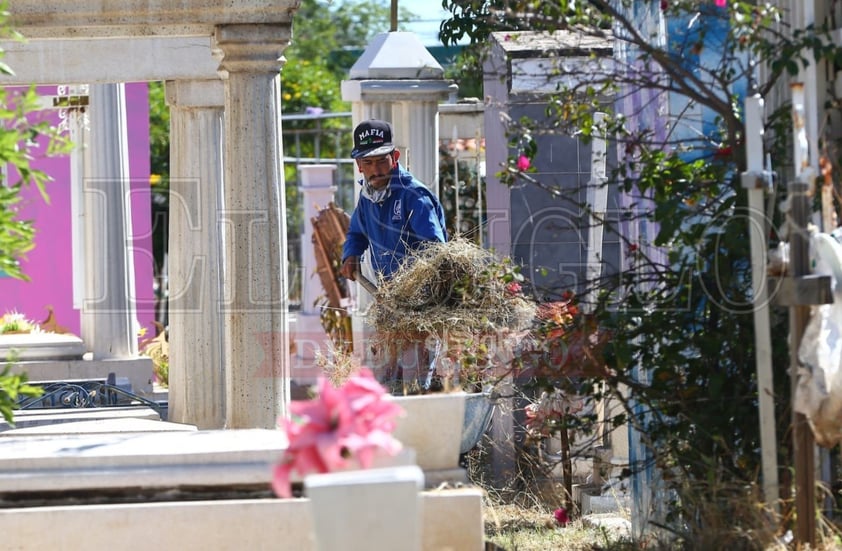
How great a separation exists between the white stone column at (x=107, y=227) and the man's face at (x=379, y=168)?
456cm

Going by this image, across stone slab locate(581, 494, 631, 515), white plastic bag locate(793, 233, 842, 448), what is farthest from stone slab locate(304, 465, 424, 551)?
stone slab locate(581, 494, 631, 515)

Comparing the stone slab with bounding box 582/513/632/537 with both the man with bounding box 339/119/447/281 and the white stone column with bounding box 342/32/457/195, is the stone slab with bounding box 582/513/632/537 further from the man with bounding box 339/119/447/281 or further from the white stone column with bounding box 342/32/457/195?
the white stone column with bounding box 342/32/457/195

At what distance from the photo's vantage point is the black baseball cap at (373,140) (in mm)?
7348

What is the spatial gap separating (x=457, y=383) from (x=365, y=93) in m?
3.36

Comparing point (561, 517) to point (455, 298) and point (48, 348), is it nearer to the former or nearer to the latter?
point (455, 298)

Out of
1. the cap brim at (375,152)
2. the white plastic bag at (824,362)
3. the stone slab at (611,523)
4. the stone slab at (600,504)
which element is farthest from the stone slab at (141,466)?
the stone slab at (600,504)

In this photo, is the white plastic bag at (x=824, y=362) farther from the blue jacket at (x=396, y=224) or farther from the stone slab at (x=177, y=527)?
the blue jacket at (x=396, y=224)

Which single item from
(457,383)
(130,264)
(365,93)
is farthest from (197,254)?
(457,383)

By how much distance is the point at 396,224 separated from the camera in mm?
7336

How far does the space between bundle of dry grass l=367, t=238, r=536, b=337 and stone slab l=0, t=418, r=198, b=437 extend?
7.39ft

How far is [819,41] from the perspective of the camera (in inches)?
197

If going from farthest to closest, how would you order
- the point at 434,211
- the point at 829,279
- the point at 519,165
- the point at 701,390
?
the point at 434,211, the point at 519,165, the point at 701,390, the point at 829,279

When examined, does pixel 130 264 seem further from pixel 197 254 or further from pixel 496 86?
pixel 496 86

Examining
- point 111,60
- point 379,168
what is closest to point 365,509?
point 379,168
